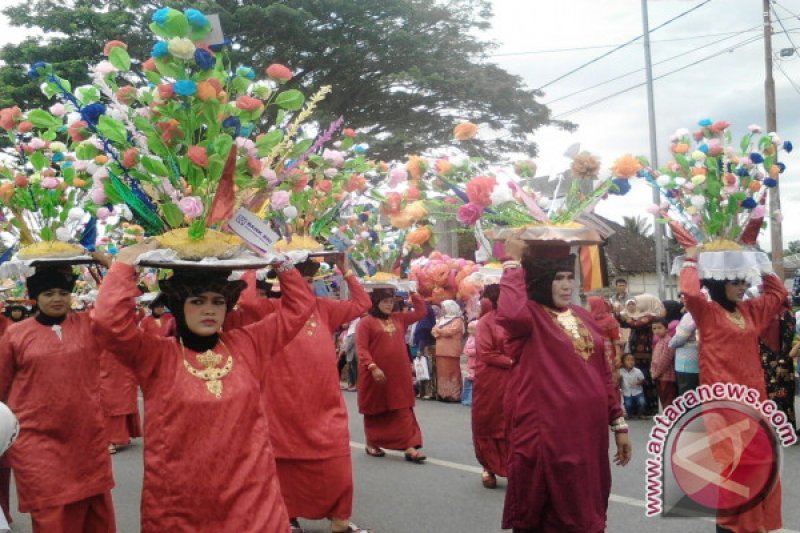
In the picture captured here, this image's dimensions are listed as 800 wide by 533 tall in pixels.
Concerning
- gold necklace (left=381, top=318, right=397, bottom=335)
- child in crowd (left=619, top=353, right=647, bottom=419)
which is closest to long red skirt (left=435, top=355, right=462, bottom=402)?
child in crowd (left=619, top=353, right=647, bottom=419)

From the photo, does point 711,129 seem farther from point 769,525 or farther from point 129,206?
point 129,206

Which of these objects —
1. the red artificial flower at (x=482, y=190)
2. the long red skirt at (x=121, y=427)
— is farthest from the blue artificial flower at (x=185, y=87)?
the long red skirt at (x=121, y=427)

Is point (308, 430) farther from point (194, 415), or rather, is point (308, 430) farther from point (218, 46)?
point (218, 46)

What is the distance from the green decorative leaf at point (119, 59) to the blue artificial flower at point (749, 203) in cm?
353

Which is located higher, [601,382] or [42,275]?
[42,275]

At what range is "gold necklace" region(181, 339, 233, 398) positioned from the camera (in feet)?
12.0

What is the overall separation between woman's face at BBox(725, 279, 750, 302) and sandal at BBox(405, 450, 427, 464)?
12.2ft

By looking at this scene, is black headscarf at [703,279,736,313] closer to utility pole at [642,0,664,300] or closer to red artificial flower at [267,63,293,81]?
red artificial flower at [267,63,293,81]

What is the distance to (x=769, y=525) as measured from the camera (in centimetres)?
486

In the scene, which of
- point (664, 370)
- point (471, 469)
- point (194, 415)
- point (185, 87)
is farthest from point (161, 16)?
point (664, 370)

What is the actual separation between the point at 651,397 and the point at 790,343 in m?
2.35

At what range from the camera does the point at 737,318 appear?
5.31 metres

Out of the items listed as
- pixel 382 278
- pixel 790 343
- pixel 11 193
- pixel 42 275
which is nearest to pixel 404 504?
pixel 382 278

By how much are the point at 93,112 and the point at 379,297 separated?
4813mm
